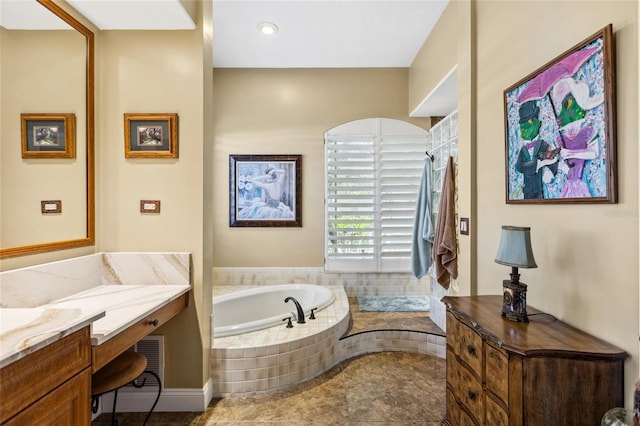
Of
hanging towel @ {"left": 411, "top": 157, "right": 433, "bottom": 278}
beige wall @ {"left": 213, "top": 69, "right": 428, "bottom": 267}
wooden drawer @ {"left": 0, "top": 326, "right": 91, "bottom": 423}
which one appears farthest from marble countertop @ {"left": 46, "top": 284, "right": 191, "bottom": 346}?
hanging towel @ {"left": 411, "top": 157, "right": 433, "bottom": 278}

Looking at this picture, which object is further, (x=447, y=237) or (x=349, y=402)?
(x=447, y=237)

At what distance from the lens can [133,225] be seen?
1.94 m

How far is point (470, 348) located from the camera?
1381mm

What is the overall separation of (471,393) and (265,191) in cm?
269

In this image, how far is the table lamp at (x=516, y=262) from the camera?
1.29 metres

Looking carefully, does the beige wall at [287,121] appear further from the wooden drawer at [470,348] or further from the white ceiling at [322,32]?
the wooden drawer at [470,348]

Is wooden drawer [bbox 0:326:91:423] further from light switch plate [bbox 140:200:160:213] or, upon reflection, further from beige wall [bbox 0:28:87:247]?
light switch plate [bbox 140:200:160:213]

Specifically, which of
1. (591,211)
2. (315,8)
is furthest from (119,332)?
(315,8)

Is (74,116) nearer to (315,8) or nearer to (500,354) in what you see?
(315,8)

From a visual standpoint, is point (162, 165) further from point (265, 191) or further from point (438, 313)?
point (438, 313)

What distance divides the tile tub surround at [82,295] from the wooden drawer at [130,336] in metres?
0.06

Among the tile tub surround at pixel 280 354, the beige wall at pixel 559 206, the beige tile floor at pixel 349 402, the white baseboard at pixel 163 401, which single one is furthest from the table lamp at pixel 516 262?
the white baseboard at pixel 163 401

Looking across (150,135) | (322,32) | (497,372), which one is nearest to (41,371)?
(150,135)

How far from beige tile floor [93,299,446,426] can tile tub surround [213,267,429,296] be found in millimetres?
1014
